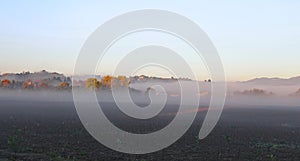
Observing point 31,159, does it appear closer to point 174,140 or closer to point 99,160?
point 99,160

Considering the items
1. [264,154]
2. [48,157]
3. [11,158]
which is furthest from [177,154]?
[11,158]

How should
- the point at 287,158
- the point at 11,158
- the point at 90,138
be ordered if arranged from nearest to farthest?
the point at 11,158 → the point at 287,158 → the point at 90,138

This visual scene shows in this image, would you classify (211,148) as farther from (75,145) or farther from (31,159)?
(31,159)

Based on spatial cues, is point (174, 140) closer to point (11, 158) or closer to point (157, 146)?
point (157, 146)

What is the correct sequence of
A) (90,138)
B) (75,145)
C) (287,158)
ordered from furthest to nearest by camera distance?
(90,138) → (75,145) → (287,158)

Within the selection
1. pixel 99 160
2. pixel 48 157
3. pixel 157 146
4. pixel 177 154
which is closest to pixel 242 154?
pixel 177 154

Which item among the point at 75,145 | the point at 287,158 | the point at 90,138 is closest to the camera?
the point at 287,158

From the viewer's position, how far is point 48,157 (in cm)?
2742

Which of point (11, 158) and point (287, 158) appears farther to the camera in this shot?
point (287, 158)

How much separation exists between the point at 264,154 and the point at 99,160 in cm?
1444

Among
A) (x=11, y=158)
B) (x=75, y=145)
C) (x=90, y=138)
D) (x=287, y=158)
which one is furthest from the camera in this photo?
(x=90, y=138)

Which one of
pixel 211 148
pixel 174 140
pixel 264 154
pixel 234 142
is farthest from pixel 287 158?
pixel 174 140

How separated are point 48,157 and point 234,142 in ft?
69.0

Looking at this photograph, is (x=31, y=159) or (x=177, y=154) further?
(x=177, y=154)
